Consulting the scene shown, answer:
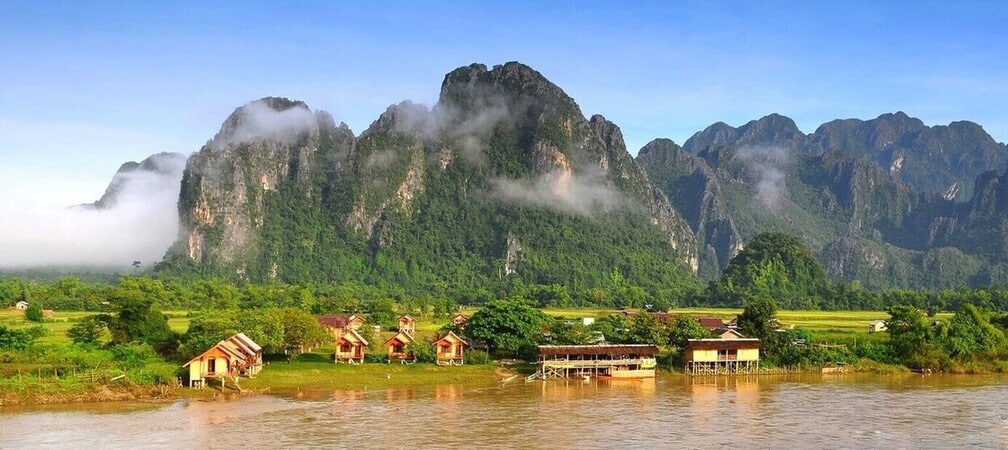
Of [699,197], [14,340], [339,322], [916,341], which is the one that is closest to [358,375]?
[14,340]

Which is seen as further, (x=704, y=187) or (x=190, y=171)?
(x=704, y=187)

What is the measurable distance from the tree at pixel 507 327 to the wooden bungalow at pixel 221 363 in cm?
1155

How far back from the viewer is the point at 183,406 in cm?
3122

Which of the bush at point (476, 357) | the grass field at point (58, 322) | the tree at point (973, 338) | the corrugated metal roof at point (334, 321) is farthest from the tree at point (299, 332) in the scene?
the tree at point (973, 338)

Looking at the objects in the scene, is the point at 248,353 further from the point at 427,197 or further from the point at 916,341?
the point at 427,197

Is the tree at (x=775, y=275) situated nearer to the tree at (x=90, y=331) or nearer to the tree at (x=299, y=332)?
the tree at (x=299, y=332)

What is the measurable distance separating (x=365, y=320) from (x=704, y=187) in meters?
116

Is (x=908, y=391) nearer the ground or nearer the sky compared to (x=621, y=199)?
nearer the ground

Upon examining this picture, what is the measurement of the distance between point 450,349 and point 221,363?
35.5 ft

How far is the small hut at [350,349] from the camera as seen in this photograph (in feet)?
137

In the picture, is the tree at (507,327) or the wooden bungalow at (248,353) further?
the tree at (507,327)

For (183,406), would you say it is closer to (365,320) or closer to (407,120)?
(365,320)

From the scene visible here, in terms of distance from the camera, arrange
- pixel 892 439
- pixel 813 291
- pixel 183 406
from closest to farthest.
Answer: pixel 892 439, pixel 183 406, pixel 813 291

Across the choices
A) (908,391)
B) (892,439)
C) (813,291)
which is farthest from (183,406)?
(813,291)
